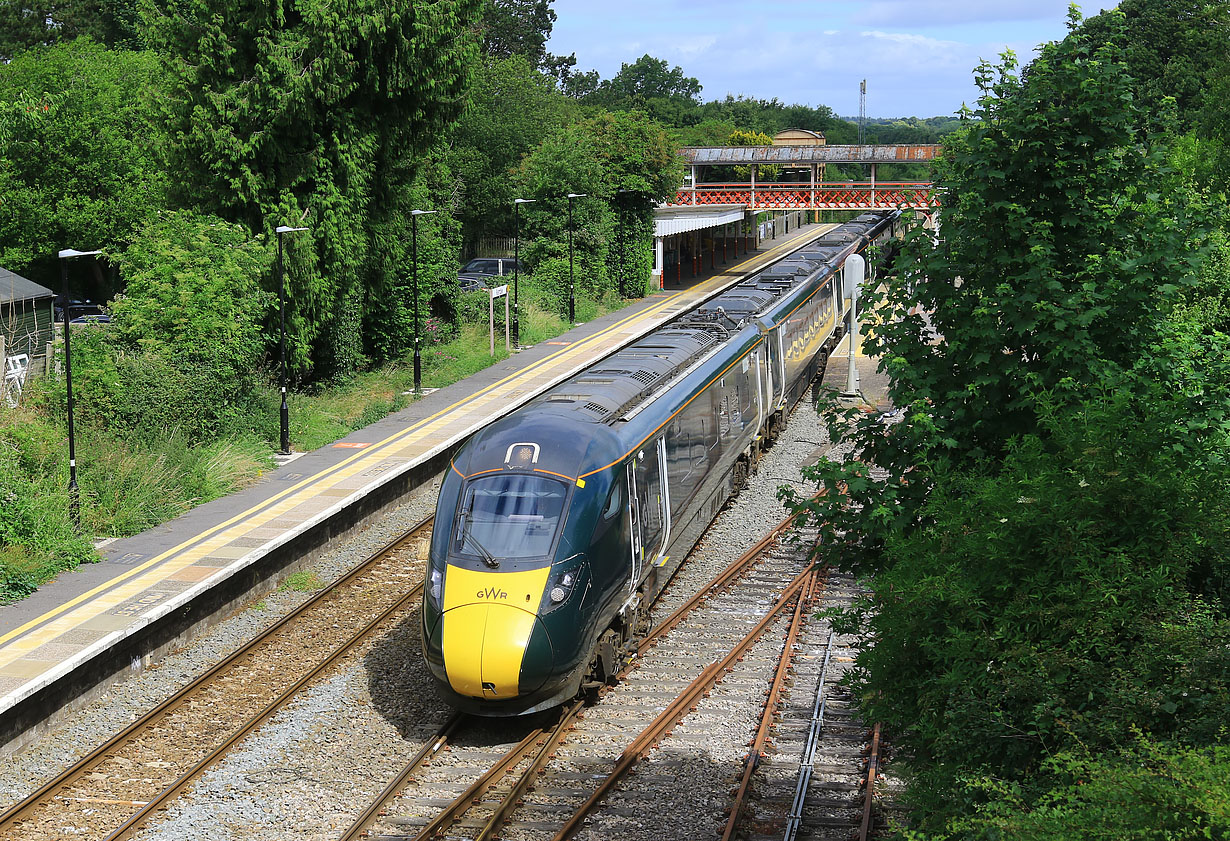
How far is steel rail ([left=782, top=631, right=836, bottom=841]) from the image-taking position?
1086 cm

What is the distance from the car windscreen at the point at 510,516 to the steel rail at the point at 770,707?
3.10 meters

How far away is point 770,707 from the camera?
13531mm

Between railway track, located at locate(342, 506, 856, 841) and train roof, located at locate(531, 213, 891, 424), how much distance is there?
3335 mm

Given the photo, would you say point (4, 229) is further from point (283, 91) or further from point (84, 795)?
point (84, 795)

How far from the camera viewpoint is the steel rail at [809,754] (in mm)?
10859

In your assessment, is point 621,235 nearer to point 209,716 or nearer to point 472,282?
point 472,282

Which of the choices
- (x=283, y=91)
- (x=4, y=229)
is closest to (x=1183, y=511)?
(x=283, y=91)

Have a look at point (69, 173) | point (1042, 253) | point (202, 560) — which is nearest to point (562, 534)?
point (1042, 253)

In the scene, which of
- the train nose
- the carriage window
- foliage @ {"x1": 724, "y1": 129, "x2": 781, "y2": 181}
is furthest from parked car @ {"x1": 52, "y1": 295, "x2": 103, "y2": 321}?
foliage @ {"x1": 724, "y1": 129, "x2": 781, "y2": 181}

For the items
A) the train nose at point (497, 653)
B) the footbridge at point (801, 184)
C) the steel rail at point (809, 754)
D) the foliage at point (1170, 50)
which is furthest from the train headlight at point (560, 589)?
the foliage at point (1170, 50)

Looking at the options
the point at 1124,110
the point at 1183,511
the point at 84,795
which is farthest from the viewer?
the point at 84,795

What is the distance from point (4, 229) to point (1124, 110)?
38267 millimetres

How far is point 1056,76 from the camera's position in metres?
9.49

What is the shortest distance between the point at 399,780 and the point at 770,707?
4.46 meters
